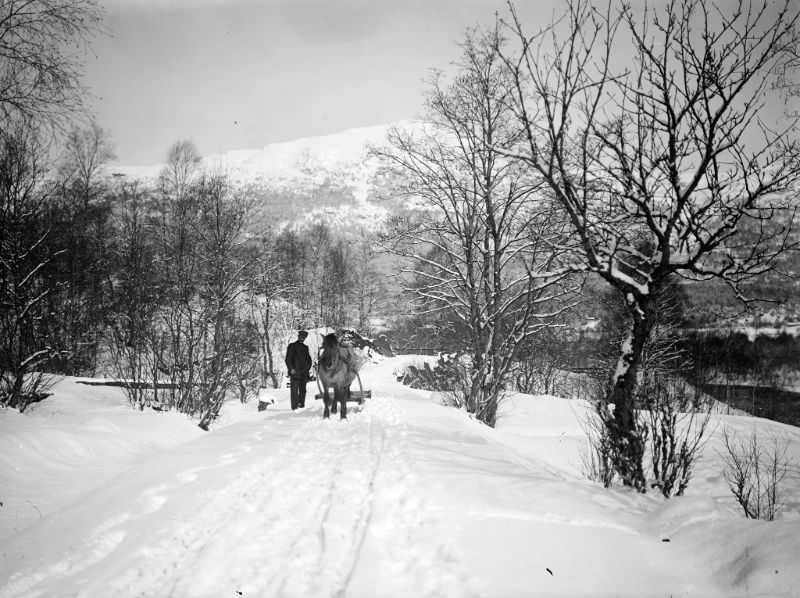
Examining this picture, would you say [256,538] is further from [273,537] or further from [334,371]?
[334,371]

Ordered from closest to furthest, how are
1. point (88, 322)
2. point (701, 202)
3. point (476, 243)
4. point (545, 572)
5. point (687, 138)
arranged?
point (545, 572) < point (687, 138) < point (701, 202) < point (476, 243) < point (88, 322)

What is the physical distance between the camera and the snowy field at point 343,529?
239 cm

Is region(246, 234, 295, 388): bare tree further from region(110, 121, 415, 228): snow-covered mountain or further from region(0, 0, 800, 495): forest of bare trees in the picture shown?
region(110, 121, 415, 228): snow-covered mountain

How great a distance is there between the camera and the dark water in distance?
114 ft

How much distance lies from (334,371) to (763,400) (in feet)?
159

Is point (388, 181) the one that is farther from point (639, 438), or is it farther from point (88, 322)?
point (88, 322)

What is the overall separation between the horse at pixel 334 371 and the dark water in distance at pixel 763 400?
36.0 meters

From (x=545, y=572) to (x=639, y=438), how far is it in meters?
2.85

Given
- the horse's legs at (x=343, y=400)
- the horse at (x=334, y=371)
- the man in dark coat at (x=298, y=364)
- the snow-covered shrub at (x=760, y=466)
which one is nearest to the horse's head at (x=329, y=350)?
the horse at (x=334, y=371)

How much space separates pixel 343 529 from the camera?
328 cm

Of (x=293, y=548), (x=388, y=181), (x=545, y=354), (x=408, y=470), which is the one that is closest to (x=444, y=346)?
(x=545, y=354)

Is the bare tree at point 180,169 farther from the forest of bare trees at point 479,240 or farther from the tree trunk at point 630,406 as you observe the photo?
the tree trunk at point 630,406

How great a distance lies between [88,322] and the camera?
→ 20766mm

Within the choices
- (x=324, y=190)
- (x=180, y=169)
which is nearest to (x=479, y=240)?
(x=180, y=169)
